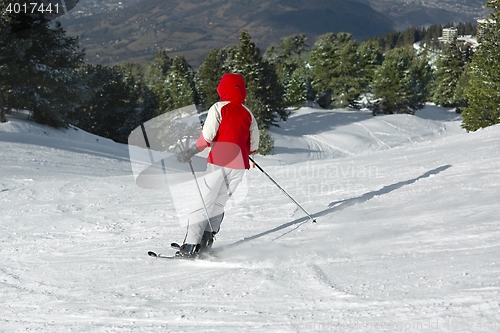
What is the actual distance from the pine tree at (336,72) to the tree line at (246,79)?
0.12 m

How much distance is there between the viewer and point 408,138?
4566 cm

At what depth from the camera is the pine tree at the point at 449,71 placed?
62.9 meters

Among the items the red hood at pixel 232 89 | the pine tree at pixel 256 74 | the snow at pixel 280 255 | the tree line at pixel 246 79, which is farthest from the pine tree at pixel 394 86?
the red hood at pixel 232 89

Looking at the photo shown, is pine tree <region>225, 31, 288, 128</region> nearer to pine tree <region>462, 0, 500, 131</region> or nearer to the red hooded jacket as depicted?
pine tree <region>462, 0, 500, 131</region>

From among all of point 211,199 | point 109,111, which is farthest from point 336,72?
point 211,199

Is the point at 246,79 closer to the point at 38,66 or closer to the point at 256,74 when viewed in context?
the point at 256,74

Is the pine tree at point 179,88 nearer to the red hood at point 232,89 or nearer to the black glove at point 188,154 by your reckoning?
the black glove at point 188,154

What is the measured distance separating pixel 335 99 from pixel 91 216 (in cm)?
5390

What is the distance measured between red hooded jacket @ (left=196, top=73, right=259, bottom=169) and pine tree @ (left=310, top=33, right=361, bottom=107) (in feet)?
180

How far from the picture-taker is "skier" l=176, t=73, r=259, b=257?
5.17 m

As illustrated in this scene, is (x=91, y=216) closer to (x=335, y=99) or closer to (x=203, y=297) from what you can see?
(x=203, y=297)

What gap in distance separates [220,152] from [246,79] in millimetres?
39978

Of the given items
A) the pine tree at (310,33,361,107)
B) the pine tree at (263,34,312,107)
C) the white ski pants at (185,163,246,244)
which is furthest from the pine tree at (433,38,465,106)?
the white ski pants at (185,163,246,244)

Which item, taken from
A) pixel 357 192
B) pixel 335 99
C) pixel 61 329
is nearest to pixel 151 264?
pixel 61 329
